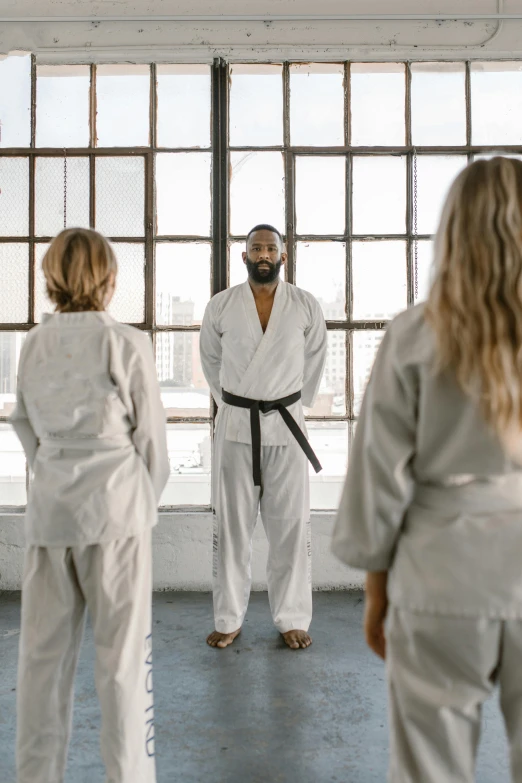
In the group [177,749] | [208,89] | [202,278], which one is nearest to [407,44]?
[208,89]

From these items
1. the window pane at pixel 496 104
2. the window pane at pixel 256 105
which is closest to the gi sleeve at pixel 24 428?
the window pane at pixel 256 105

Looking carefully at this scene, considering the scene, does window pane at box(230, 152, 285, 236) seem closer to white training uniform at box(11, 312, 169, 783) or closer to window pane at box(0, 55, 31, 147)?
window pane at box(0, 55, 31, 147)

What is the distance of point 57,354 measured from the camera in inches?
64.5

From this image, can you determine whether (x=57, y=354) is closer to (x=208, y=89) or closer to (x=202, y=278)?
(x=202, y=278)

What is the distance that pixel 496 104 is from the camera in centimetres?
365

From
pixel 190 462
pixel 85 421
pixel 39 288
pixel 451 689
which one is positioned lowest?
pixel 451 689

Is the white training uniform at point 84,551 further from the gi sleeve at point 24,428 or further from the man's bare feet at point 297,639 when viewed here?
the man's bare feet at point 297,639

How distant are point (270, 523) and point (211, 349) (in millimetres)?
853

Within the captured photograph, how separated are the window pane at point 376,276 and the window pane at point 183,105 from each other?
1033mm

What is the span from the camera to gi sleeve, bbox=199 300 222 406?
3.20m

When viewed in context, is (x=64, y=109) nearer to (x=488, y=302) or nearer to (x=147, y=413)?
(x=147, y=413)

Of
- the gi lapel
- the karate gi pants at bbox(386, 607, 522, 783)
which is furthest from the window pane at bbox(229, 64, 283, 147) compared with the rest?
the karate gi pants at bbox(386, 607, 522, 783)

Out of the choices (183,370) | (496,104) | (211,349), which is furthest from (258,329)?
(496,104)

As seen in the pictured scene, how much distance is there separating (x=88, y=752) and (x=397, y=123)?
3.24 meters
